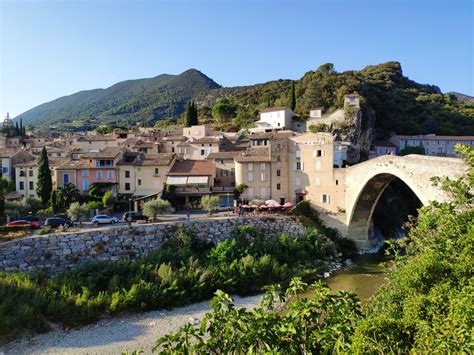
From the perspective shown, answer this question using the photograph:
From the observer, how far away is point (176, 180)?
32500mm

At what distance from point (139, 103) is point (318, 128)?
11822cm

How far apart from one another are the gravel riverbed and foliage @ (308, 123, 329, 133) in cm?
3749

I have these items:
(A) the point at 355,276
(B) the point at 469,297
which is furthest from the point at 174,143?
(B) the point at 469,297

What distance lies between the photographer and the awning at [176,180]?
32.3m

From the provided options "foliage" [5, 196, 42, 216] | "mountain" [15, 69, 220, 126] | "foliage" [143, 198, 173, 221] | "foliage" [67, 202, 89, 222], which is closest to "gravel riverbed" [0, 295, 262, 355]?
"foliage" [143, 198, 173, 221]

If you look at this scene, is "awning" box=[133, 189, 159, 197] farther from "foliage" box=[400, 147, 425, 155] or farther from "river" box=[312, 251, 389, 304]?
"foliage" box=[400, 147, 425, 155]

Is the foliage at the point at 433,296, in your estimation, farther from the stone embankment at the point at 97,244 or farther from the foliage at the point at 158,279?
the stone embankment at the point at 97,244

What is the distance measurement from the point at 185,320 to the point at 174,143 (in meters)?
33.4

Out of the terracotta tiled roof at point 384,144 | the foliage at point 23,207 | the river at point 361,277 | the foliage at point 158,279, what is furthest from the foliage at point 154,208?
the terracotta tiled roof at point 384,144

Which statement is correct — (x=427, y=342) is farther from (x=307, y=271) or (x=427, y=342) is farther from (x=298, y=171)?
(x=298, y=171)

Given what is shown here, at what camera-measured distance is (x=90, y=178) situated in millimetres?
33125

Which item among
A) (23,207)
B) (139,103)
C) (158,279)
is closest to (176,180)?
(23,207)

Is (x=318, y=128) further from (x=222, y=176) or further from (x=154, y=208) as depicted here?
(x=154, y=208)

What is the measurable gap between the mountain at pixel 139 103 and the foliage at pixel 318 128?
279 feet
